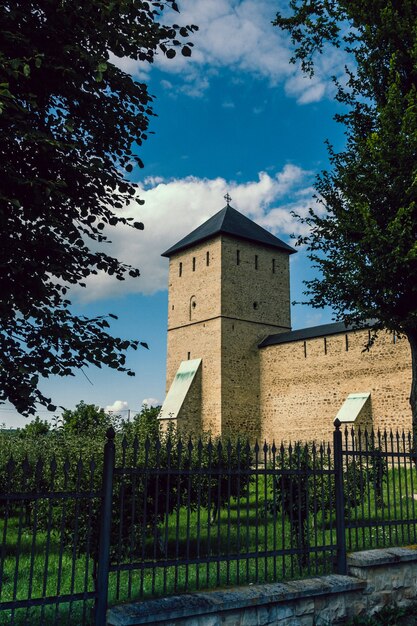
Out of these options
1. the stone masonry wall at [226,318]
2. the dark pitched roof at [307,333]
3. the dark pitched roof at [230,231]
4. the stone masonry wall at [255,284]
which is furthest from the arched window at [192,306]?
the dark pitched roof at [307,333]

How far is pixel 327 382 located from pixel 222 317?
6.94 metres

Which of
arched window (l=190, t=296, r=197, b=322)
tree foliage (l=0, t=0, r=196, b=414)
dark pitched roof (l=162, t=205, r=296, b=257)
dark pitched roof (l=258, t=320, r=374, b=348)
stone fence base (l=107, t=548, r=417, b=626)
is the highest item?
dark pitched roof (l=162, t=205, r=296, b=257)

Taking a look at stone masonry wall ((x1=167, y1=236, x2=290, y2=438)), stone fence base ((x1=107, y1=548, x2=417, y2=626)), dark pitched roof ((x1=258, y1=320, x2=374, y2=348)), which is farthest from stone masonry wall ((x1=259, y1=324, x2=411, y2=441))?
stone fence base ((x1=107, y1=548, x2=417, y2=626))

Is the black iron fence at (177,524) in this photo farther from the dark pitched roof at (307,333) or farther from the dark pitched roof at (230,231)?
the dark pitched roof at (230,231)

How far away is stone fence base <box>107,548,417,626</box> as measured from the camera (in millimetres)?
4363

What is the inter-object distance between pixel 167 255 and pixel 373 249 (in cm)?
2579

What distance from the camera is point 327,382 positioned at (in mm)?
27234

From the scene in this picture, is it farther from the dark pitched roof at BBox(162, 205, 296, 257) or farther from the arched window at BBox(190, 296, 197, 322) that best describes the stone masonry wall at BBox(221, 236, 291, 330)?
the arched window at BBox(190, 296, 197, 322)

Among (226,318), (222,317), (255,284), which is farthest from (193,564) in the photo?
(255,284)

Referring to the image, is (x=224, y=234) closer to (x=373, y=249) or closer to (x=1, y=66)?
(x=373, y=249)

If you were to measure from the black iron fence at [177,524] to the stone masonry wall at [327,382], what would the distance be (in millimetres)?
13888

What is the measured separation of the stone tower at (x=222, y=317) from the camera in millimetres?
30359

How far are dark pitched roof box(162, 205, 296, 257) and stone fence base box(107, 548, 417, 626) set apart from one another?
88.4ft

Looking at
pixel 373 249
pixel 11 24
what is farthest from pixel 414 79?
pixel 11 24
